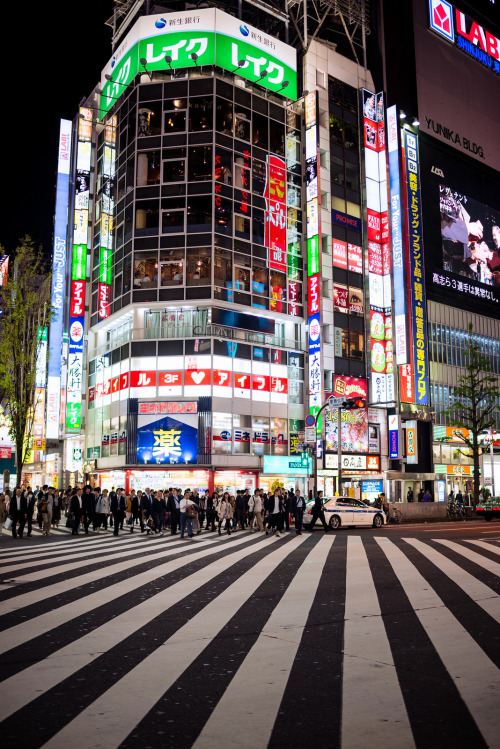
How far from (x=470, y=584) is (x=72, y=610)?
6202mm

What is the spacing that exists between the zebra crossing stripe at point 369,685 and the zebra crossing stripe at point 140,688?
1.40 m

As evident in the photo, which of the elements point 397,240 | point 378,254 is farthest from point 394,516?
point 397,240

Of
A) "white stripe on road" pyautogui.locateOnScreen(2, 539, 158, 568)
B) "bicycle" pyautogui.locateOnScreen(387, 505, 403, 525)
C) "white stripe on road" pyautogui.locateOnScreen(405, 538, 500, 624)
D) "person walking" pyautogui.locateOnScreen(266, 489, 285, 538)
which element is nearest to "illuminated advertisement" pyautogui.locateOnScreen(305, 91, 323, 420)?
Result: "bicycle" pyautogui.locateOnScreen(387, 505, 403, 525)

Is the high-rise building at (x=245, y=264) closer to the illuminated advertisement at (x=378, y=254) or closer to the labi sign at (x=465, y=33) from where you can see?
the illuminated advertisement at (x=378, y=254)

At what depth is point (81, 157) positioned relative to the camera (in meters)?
49.5

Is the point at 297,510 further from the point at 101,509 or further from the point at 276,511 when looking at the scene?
the point at 101,509

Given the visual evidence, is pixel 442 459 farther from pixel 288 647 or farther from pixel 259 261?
pixel 288 647

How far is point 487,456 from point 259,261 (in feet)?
102

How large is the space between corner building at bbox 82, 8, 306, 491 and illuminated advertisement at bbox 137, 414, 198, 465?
0.24 ft

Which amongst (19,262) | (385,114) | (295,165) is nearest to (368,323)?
(295,165)

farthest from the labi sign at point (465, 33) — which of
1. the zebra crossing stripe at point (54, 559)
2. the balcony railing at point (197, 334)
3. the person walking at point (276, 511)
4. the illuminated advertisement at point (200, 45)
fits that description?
the zebra crossing stripe at point (54, 559)

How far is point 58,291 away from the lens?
49781mm

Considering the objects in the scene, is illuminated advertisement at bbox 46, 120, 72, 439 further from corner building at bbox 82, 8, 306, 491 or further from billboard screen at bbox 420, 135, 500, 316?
billboard screen at bbox 420, 135, 500, 316

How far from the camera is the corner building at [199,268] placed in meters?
40.5
